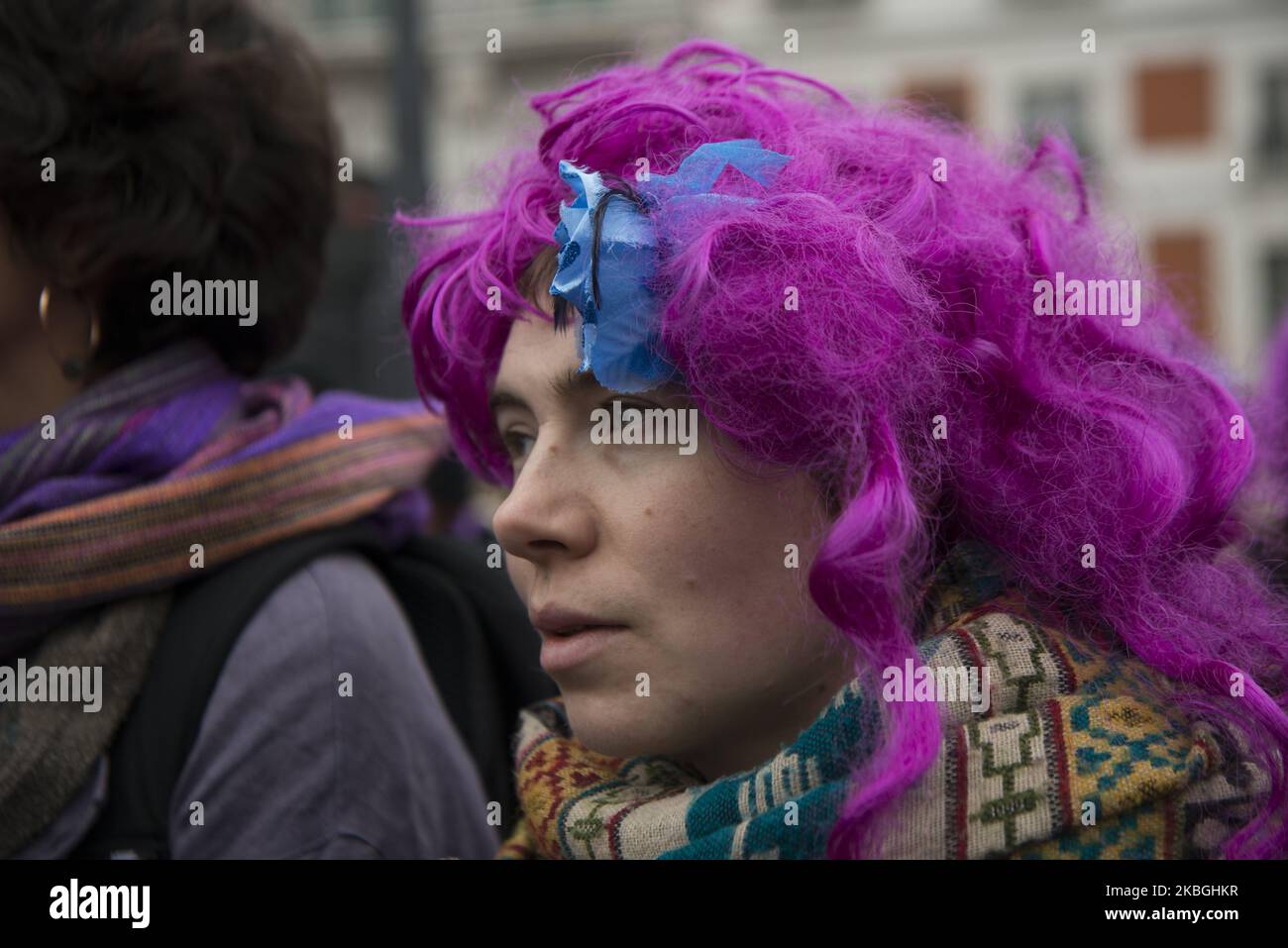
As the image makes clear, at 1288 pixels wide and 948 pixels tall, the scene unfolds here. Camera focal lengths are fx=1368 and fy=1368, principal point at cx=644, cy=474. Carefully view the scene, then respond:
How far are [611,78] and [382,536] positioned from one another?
92cm

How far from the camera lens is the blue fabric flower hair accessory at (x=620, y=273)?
1.66 m

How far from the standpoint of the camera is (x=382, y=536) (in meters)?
2.43

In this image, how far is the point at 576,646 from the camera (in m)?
1.71

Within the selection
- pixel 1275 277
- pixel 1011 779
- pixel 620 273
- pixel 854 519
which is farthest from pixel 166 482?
pixel 1275 277

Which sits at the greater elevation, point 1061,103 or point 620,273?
point 1061,103

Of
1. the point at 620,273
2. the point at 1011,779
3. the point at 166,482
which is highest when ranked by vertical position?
the point at 620,273

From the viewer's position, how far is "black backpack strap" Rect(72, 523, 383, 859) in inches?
81.0

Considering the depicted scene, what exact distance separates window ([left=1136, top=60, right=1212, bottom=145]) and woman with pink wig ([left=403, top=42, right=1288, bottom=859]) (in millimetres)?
23788

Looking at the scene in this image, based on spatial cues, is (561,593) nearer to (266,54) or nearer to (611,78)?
(611,78)

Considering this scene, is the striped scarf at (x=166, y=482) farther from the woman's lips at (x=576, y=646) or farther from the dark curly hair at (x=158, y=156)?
the woman's lips at (x=576, y=646)

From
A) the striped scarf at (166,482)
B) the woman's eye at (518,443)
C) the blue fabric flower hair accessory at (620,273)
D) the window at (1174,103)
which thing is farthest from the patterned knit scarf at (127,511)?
the window at (1174,103)

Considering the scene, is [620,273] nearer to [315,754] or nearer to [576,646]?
[576,646]

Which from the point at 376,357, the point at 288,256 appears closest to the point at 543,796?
the point at 288,256

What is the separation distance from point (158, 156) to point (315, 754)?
3.50ft
